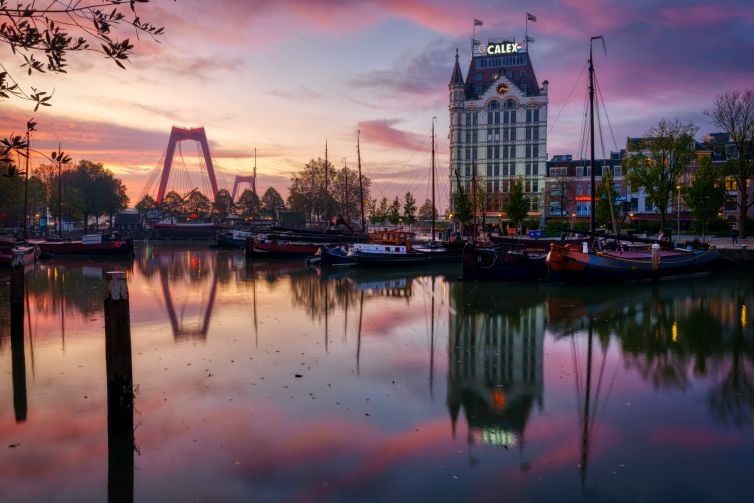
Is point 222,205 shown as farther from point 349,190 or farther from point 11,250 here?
point 11,250

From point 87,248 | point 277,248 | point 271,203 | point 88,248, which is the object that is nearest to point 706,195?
point 277,248

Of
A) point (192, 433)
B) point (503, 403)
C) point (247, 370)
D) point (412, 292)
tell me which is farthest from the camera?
point (412, 292)

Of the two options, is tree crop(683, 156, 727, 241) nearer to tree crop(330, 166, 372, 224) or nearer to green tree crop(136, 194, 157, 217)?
tree crop(330, 166, 372, 224)

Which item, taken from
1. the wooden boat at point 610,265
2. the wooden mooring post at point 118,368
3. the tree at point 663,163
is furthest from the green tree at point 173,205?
the wooden mooring post at point 118,368

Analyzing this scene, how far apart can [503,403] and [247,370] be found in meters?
6.61

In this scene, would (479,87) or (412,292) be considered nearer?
(412,292)

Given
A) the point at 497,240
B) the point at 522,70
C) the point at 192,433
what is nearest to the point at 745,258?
the point at 497,240

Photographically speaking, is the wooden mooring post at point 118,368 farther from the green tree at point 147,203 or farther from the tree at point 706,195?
the green tree at point 147,203

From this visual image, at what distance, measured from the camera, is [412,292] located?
31.2 meters

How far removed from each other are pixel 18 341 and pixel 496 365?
14468 mm

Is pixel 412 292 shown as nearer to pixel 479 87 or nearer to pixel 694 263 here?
pixel 694 263

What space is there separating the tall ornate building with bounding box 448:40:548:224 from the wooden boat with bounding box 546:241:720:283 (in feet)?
184

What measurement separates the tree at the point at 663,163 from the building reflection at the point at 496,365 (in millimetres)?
31803

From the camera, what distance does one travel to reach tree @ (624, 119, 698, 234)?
5141cm
